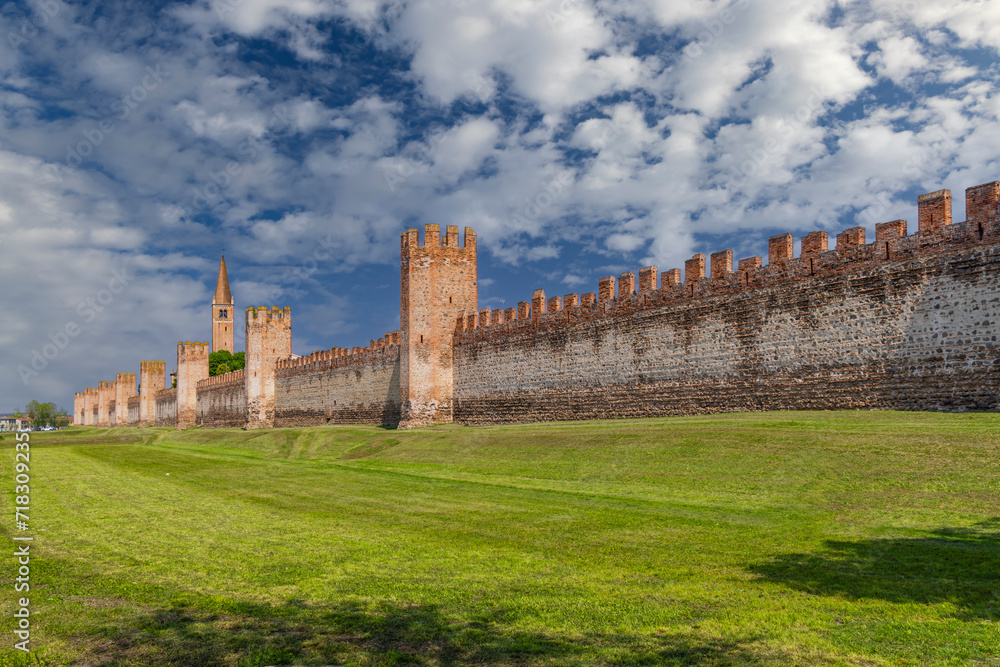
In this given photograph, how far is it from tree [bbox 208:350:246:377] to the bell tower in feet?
84.1

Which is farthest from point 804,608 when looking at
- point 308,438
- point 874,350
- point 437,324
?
point 437,324

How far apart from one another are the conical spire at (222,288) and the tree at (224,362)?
2858 cm

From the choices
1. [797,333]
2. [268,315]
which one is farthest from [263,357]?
[797,333]

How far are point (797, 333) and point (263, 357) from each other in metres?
44.6

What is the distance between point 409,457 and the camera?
68.8 feet

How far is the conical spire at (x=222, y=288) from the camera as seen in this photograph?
12606 centimetres

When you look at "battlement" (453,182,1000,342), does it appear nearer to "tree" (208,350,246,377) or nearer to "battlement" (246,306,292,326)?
"battlement" (246,306,292,326)

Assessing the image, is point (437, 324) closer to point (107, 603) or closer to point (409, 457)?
point (409, 457)

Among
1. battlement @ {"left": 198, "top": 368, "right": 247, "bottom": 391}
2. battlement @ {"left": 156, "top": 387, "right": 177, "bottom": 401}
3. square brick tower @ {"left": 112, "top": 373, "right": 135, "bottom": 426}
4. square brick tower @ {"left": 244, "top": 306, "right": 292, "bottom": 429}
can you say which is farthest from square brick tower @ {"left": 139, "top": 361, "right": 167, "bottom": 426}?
square brick tower @ {"left": 244, "top": 306, "right": 292, "bottom": 429}

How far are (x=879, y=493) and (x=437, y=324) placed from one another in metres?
24.6

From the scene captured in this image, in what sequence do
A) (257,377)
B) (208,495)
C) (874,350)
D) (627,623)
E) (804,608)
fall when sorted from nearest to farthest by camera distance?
(627,623), (804,608), (208,495), (874,350), (257,377)

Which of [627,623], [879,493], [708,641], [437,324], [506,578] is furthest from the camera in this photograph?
[437,324]

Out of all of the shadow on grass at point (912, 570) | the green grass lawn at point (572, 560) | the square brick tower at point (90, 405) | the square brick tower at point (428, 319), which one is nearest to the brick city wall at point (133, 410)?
the square brick tower at point (90, 405)

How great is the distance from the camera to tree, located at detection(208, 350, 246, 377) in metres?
96.2
